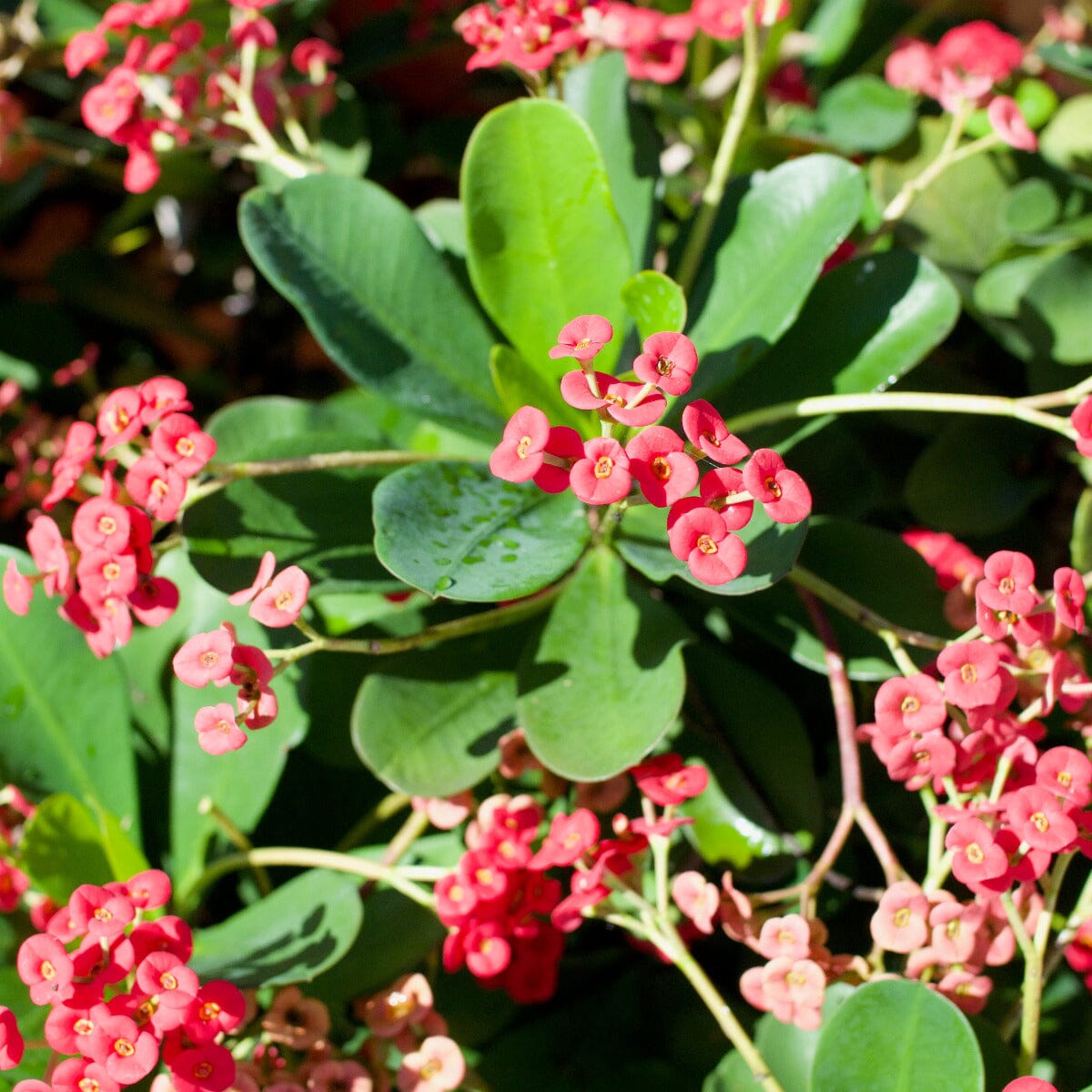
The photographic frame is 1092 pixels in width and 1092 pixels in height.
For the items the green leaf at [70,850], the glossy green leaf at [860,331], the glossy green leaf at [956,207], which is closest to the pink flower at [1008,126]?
the glossy green leaf at [860,331]

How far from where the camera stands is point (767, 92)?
6.46 feet

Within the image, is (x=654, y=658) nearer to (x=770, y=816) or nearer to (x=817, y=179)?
(x=770, y=816)

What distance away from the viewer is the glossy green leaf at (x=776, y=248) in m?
1.22

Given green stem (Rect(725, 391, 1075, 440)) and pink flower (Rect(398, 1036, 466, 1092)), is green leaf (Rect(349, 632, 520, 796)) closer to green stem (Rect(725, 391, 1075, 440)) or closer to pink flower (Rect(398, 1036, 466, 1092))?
pink flower (Rect(398, 1036, 466, 1092))

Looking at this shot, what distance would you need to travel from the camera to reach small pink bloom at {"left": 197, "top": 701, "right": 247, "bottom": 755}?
3.11 feet

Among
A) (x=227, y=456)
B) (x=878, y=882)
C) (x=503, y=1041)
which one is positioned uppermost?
(x=227, y=456)

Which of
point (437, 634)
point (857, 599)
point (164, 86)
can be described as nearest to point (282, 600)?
point (437, 634)

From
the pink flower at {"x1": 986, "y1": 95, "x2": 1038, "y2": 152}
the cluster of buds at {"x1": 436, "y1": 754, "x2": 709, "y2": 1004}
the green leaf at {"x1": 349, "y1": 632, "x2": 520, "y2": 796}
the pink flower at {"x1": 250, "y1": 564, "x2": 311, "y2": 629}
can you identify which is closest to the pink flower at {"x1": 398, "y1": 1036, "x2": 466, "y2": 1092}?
the cluster of buds at {"x1": 436, "y1": 754, "x2": 709, "y2": 1004}

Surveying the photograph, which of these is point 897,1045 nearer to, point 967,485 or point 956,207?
point 967,485

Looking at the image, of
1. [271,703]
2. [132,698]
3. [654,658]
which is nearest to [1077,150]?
Answer: [654,658]

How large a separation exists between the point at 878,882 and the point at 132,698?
98cm

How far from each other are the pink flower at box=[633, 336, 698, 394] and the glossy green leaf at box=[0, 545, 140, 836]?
0.79 m

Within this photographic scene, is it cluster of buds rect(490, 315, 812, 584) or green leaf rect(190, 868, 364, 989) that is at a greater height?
cluster of buds rect(490, 315, 812, 584)

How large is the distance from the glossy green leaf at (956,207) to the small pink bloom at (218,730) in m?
1.15
